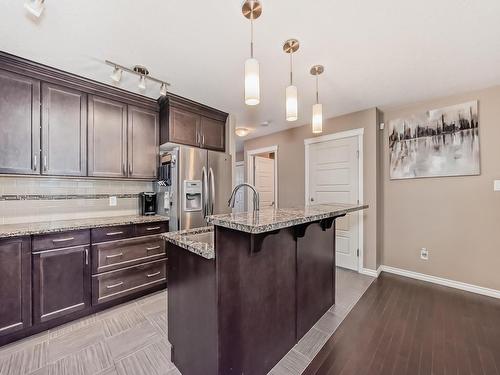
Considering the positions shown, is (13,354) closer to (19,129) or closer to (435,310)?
(19,129)

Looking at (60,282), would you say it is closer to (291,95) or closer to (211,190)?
(211,190)

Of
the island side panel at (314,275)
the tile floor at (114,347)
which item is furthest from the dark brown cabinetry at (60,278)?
the island side panel at (314,275)

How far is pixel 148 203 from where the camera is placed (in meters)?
3.03

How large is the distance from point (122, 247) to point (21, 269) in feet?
2.51

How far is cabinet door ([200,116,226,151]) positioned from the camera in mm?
3229

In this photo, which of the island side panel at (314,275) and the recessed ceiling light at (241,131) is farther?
the recessed ceiling light at (241,131)

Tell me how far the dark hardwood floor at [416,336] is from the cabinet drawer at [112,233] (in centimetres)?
212

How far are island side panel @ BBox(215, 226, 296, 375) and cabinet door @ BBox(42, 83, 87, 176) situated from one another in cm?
213

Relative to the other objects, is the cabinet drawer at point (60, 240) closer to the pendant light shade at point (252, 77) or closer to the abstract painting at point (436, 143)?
the pendant light shade at point (252, 77)

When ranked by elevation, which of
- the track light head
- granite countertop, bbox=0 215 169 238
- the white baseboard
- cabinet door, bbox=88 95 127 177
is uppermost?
the track light head

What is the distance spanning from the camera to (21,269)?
73.2 inches

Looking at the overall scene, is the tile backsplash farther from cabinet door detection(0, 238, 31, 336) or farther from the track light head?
the track light head

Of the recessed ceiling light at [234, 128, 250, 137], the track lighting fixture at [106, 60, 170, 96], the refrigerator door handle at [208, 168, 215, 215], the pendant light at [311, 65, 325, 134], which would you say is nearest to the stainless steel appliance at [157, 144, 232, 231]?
the refrigerator door handle at [208, 168, 215, 215]

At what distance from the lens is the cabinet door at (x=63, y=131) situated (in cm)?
221
